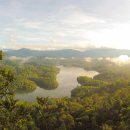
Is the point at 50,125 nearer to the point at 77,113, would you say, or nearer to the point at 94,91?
the point at 77,113

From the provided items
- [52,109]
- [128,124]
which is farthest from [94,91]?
[128,124]

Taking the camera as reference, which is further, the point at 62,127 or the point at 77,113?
the point at 77,113

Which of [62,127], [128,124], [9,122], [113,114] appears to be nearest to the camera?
[9,122]

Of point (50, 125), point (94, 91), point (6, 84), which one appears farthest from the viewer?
point (94, 91)

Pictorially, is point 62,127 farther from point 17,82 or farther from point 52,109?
point 17,82

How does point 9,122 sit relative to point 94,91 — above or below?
above

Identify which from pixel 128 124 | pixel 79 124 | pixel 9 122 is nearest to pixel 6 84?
pixel 9 122

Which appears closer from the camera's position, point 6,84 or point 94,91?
point 6,84

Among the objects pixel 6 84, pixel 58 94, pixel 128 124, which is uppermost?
pixel 6 84

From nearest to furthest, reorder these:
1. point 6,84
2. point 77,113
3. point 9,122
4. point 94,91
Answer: point 6,84 < point 9,122 < point 77,113 < point 94,91
